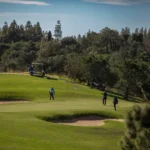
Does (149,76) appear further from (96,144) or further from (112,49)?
(112,49)

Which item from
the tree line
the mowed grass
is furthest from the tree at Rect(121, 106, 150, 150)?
the tree line

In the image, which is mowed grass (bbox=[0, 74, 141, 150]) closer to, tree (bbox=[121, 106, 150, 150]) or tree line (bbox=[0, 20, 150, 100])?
tree (bbox=[121, 106, 150, 150])

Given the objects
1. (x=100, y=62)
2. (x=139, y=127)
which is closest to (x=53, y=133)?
(x=139, y=127)

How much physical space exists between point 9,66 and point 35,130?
69421 millimetres

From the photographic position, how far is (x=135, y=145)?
1266cm

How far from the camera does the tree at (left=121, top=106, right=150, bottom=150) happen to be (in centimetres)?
1223

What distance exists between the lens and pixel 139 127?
12.3 m

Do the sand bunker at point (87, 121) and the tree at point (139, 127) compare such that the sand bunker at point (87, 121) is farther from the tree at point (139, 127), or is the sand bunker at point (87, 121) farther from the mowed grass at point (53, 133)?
the tree at point (139, 127)

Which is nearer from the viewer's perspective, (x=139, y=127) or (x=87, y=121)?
(x=139, y=127)

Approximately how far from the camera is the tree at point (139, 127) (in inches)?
482

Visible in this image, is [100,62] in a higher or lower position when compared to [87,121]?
higher

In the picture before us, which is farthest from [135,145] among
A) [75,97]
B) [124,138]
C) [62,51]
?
[62,51]

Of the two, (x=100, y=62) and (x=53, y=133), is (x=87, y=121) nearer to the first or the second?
(x=53, y=133)

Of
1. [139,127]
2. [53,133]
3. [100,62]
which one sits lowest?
[53,133]
